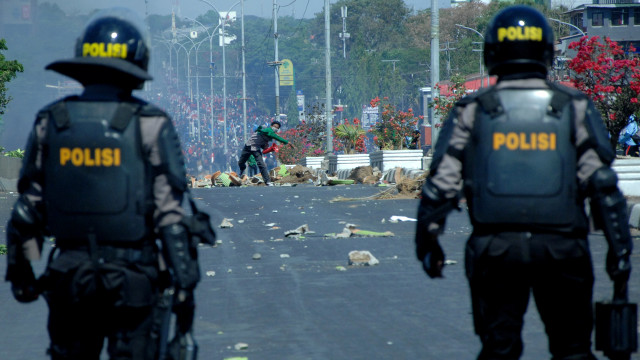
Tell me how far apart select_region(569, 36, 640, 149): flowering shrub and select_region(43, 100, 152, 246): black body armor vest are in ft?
53.5

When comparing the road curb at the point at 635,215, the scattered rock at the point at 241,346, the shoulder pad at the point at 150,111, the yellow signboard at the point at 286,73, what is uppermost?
the yellow signboard at the point at 286,73

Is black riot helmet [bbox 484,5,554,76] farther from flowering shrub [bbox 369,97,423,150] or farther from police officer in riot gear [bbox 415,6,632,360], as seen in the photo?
flowering shrub [bbox 369,97,423,150]

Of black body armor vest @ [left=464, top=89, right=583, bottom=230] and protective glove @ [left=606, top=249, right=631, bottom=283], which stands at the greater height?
black body armor vest @ [left=464, top=89, right=583, bottom=230]

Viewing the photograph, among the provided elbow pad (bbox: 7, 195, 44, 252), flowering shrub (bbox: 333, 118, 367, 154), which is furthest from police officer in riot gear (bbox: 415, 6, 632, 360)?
flowering shrub (bbox: 333, 118, 367, 154)

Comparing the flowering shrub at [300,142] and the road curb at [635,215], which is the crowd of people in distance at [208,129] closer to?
the flowering shrub at [300,142]

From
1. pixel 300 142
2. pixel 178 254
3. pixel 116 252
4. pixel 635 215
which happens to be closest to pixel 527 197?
pixel 178 254

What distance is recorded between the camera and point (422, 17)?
105 meters

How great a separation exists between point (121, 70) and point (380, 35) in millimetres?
104696

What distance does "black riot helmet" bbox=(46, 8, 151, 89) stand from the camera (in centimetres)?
433

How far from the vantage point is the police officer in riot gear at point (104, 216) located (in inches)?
165

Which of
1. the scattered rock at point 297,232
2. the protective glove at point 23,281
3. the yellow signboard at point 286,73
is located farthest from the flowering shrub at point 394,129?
the yellow signboard at point 286,73

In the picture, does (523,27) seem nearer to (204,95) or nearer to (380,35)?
(380,35)

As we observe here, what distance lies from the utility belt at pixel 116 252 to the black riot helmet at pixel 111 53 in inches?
26.4

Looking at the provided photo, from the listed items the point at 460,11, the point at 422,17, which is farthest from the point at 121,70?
the point at 422,17
